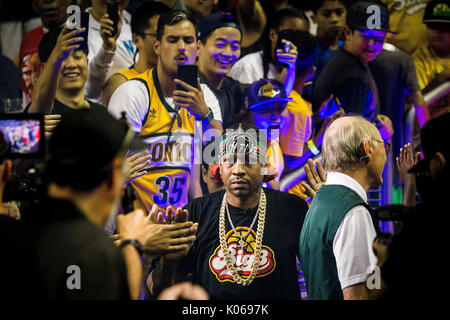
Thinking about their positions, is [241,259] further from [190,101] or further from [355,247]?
[190,101]

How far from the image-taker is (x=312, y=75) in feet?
13.6

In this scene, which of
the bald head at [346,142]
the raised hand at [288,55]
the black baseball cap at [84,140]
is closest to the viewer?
the black baseball cap at [84,140]

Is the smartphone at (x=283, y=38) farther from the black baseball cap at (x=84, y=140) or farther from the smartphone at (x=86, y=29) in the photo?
the black baseball cap at (x=84, y=140)

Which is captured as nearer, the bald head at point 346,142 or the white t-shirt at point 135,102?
the bald head at point 346,142

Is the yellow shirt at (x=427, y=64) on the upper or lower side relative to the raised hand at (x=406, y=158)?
upper

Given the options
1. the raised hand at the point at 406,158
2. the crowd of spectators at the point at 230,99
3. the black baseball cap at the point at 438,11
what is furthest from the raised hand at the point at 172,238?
the black baseball cap at the point at 438,11

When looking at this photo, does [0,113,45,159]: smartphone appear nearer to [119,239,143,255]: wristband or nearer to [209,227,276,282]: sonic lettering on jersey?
[119,239,143,255]: wristband

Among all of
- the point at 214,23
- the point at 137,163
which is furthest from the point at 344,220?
the point at 214,23

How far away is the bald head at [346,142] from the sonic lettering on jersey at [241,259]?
0.93m

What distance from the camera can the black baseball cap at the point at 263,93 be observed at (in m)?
3.94

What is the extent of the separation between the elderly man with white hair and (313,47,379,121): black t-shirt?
4.44 feet
